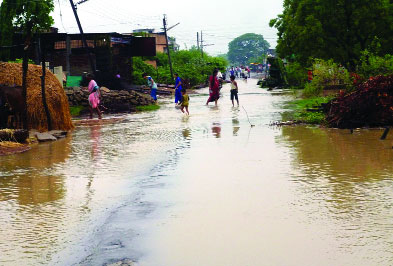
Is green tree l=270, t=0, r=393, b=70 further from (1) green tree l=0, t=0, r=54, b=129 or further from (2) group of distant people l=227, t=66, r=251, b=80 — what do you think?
(2) group of distant people l=227, t=66, r=251, b=80

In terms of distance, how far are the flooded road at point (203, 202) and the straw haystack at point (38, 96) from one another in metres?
3.72

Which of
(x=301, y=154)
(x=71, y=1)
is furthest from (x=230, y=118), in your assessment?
(x=71, y=1)

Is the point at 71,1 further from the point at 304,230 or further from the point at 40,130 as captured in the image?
the point at 304,230

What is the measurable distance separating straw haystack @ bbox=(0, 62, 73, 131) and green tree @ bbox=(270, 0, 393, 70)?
16.8 m

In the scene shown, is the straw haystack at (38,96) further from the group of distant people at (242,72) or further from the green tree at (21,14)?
the group of distant people at (242,72)

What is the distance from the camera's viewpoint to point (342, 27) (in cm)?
3344

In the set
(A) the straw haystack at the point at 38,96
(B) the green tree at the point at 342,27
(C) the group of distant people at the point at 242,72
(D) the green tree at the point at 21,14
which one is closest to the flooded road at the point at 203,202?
(A) the straw haystack at the point at 38,96

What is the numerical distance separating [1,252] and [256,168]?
570 centimetres

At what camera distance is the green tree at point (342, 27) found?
32.8m

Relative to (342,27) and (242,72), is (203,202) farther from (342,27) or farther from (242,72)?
(242,72)

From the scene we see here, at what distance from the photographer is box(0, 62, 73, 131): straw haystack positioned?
19297 mm

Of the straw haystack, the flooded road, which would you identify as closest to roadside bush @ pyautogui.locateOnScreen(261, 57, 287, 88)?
the straw haystack

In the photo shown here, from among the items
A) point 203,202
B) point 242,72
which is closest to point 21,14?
point 242,72

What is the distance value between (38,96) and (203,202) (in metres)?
12.0
